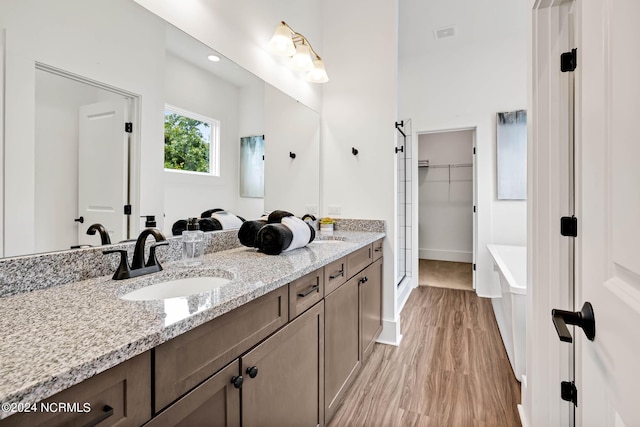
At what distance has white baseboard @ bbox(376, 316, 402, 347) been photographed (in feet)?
8.30

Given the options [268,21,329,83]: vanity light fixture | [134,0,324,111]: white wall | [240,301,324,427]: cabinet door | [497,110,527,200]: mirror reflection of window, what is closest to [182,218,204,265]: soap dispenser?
[240,301,324,427]: cabinet door

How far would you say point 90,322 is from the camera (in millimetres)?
686

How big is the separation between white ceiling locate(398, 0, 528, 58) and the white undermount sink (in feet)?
10.6

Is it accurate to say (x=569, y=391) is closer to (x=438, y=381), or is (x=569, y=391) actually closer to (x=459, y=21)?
(x=438, y=381)

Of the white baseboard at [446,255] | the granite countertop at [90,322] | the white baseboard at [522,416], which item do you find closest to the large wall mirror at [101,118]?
the granite countertop at [90,322]

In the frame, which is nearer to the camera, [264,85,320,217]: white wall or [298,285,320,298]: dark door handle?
[298,285,320,298]: dark door handle

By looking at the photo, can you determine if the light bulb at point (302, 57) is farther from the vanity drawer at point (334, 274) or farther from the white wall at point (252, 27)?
the vanity drawer at point (334, 274)

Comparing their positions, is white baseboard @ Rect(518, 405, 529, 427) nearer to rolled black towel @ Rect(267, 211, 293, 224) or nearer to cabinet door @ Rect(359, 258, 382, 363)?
cabinet door @ Rect(359, 258, 382, 363)

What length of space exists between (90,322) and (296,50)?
7.08 feet

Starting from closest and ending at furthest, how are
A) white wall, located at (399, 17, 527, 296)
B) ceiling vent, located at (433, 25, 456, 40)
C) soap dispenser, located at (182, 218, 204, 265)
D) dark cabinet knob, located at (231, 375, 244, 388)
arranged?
dark cabinet knob, located at (231, 375, 244, 388) → soap dispenser, located at (182, 218, 204, 265) → ceiling vent, located at (433, 25, 456, 40) → white wall, located at (399, 17, 527, 296)

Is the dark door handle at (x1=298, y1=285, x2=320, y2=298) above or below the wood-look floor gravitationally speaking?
above

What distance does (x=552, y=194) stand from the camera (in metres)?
1.29

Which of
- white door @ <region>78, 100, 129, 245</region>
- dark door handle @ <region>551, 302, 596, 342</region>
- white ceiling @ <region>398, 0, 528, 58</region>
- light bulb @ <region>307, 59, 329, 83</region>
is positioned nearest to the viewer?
dark door handle @ <region>551, 302, 596, 342</region>

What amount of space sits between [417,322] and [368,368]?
100 cm
